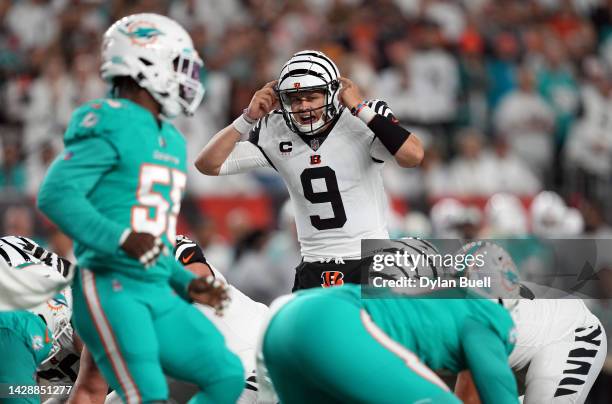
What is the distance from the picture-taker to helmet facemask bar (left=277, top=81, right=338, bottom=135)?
623cm

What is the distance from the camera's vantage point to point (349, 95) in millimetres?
6207

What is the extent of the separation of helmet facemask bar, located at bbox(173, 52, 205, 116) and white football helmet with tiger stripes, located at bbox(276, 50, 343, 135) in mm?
1605

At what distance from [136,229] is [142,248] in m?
0.17

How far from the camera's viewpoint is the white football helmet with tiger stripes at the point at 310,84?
6199mm

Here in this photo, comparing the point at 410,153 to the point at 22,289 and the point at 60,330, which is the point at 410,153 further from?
the point at 22,289

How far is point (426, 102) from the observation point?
13812mm

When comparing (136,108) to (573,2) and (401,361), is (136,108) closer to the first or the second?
(401,361)

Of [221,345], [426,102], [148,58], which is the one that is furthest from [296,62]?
[426,102]

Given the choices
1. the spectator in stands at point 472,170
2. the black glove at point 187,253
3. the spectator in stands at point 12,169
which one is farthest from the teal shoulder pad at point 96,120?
the spectator in stands at point 472,170

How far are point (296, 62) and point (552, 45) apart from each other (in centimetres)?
918

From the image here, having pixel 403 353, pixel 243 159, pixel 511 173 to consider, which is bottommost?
pixel 511 173

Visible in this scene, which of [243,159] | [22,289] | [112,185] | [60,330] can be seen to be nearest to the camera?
[112,185]

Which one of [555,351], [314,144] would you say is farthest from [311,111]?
[555,351]

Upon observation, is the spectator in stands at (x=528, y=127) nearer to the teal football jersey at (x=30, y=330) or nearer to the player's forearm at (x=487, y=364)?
the teal football jersey at (x=30, y=330)
